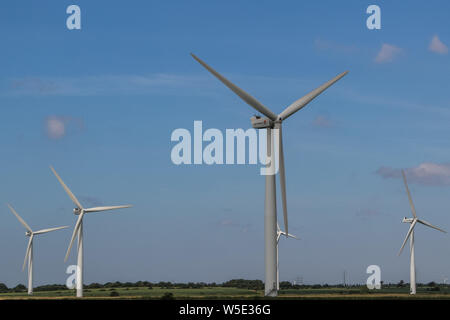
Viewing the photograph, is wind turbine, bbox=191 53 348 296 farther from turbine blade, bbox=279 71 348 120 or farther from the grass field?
the grass field

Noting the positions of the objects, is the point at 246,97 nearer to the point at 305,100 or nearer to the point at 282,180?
the point at 305,100

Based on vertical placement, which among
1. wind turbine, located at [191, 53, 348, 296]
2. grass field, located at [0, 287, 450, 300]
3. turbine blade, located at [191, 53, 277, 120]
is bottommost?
grass field, located at [0, 287, 450, 300]

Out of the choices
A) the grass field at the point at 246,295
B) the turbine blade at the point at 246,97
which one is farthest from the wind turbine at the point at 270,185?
the grass field at the point at 246,295

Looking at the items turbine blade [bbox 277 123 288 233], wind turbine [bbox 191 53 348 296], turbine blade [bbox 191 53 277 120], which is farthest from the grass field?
turbine blade [bbox 191 53 277 120]

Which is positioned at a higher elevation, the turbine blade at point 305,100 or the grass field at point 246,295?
the turbine blade at point 305,100

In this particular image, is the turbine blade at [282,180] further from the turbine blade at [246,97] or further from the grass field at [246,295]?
the grass field at [246,295]

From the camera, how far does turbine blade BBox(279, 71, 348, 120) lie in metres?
86.4

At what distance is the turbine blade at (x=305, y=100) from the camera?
86400mm

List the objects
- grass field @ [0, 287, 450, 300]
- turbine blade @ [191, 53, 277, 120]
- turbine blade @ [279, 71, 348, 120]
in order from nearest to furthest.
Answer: turbine blade @ [191, 53, 277, 120]
turbine blade @ [279, 71, 348, 120]
grass field @ [0, 287, 450, 300]

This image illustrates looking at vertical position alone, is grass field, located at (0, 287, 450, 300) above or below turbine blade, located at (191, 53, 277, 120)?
below

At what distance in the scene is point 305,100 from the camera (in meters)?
87.4
